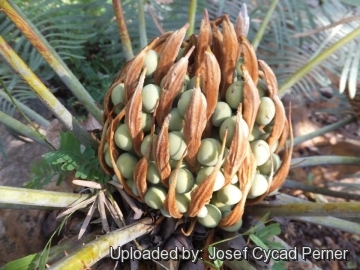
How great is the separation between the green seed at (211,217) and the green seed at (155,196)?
88 millimetres

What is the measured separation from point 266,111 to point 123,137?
0.88 feet

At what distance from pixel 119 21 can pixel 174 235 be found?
1.68ft

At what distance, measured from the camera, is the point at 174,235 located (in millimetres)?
788

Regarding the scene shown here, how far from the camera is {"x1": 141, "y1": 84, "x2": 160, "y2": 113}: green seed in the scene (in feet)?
2.25

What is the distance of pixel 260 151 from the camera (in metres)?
0.71

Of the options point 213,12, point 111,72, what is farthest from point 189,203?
point 111,72

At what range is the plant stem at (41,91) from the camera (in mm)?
604

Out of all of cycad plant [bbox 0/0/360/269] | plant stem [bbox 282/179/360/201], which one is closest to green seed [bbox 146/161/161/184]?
cycad plant [bbox 0/0/360/269]

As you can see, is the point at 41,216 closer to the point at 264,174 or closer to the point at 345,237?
the point at 264,174

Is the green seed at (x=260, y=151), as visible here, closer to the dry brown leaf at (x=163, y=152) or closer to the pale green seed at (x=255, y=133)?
the pale green seed at (x=255, y=133)

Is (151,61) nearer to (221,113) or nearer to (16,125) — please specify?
(221,113)

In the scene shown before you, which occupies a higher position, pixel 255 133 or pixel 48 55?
pixel 48 55

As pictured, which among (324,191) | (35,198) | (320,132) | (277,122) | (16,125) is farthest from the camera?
(320,132)

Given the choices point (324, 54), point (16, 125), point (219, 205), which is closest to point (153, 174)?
point (219, 205)
